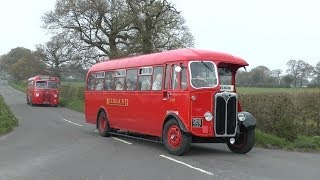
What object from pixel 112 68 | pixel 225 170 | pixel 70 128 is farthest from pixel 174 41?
pixel 225 170

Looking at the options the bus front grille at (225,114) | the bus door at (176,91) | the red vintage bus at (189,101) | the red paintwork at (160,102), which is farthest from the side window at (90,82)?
the bus front grille at (225,114)

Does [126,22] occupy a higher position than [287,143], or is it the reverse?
[126,22]

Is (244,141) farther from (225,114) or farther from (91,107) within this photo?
(91,107)

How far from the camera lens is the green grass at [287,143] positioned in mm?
16844

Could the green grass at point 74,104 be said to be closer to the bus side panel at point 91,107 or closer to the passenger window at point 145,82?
the bus side panel at point 91,107

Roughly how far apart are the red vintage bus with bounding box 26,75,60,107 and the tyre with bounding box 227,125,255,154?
32.6 meters

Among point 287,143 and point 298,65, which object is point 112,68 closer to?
point 287,143

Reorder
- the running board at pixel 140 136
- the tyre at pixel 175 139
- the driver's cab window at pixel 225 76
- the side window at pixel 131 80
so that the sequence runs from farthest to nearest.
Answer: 1. the side window at pixel 131 80
2. the running board at pixel 140 136
3. the driver's cab window at pixel 225 76
4. the tyre at pixel 175 139

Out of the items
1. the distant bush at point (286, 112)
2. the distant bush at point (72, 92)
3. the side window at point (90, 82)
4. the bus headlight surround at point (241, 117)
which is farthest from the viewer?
the distant bush at point (72, 92)

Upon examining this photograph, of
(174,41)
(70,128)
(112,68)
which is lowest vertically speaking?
(70,128)

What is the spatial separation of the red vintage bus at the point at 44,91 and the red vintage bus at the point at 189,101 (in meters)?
29.5

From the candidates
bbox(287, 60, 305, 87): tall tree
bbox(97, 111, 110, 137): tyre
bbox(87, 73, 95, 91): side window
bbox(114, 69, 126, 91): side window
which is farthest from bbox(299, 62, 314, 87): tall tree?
bbox(114, 69, 126, 91): side window

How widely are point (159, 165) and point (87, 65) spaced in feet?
141

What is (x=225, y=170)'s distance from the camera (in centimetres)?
1140
